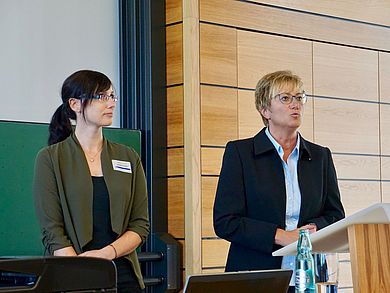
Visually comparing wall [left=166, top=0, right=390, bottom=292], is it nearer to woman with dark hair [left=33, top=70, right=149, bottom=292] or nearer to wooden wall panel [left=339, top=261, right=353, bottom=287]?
wooden wall panel [left=339, top=261, right=353, bottom=287]

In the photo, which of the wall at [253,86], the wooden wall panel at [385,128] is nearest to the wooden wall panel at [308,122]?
the wall at [253,86]

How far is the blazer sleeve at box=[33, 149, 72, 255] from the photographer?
330 cm

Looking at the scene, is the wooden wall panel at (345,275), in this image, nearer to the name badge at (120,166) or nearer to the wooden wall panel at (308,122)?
the wooden wall panel at (308,122)

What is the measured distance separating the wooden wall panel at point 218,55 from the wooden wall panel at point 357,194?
50.6 inches

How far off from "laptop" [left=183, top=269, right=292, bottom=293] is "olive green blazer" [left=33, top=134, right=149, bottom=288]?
1.41 meters

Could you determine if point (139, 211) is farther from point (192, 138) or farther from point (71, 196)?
point (192, 138)

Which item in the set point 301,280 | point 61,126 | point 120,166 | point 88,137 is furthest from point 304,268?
point 61,126

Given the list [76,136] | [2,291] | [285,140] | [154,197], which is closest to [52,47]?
[154,197]

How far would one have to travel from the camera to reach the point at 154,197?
5336mm

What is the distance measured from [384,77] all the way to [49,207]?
12.9 ft

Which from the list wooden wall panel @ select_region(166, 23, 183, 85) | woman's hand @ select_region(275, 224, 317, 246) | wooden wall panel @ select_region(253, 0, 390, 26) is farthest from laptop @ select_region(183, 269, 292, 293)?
wooden wall panel @ select_region(253, 0, 390, 26)

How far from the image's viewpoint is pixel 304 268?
2.15m

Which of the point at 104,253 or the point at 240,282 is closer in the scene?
the point at 240,282

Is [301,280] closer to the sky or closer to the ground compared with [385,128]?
closer to the ground
